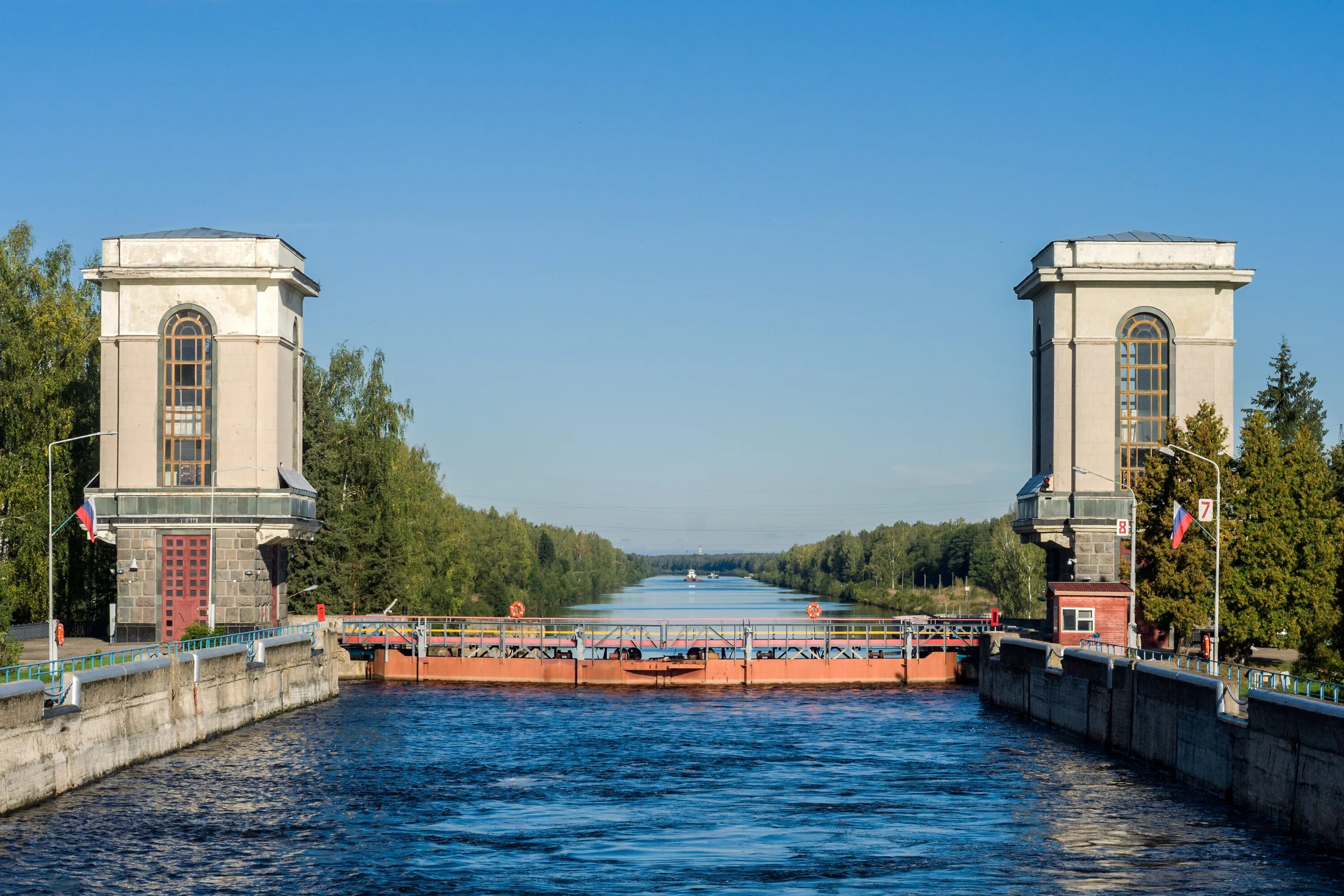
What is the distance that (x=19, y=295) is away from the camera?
8356 cm

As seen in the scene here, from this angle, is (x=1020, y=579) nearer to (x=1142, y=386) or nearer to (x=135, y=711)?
(x=1142, y=386)

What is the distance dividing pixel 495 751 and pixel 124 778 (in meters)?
13.7

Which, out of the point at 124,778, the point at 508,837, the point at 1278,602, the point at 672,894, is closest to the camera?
the point at 672,894

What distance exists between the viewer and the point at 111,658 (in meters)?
52.6

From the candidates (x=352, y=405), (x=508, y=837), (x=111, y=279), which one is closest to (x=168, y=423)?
(x=111, y=279)

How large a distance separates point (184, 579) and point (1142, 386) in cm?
5033

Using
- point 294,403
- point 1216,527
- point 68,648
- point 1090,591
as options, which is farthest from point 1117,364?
point 68,648

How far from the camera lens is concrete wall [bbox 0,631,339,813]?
40531 mm

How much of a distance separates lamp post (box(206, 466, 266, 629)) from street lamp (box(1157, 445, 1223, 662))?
42.0 meters

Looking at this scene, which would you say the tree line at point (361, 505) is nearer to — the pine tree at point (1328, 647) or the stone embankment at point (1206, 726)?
the stone embankment at point (1206, 726)

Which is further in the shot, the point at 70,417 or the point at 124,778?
the point at 70,417

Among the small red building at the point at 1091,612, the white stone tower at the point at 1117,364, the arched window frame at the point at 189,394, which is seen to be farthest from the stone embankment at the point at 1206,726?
the arched window frame at the point at 189,394

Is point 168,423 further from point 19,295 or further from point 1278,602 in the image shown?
point 1278,602

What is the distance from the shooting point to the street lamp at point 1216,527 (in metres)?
54.3
